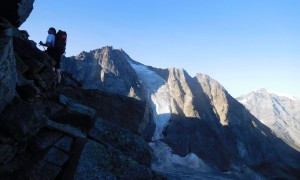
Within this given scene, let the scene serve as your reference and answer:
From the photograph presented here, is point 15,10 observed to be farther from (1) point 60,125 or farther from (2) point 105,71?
(2) point 105,71

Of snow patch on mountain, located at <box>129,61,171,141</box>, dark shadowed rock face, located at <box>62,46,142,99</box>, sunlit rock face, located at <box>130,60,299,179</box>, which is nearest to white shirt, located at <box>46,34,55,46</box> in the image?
sunlit rock face, located at <box>130,60,299,179</box>

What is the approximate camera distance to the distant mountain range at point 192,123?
73606mm

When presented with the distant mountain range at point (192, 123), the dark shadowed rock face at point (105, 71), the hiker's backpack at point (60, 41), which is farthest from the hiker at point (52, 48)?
the dark shadowed rock face at point (105, 71)

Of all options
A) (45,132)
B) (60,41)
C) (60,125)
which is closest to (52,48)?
(60,41)

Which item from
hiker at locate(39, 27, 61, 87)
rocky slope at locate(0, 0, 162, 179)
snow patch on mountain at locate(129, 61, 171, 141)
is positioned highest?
snow patch on mountain at locate(129, 61, 171, 141)

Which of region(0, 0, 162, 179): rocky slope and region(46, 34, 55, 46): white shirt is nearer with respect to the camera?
region(0, 0, 162, 179): rocky slope

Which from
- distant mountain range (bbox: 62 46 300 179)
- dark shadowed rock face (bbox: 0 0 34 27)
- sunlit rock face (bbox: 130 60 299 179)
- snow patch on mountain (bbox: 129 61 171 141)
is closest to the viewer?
dark shadowed rock face (bbox: 0 0 34 27)

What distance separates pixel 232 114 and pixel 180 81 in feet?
67.9

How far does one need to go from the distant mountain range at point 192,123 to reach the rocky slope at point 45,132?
163 feet

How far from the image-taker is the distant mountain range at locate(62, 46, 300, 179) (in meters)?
73.6

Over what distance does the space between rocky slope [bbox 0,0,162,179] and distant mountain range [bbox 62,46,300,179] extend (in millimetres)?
49671

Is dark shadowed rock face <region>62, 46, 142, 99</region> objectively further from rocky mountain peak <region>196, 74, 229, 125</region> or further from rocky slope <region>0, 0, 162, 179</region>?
rocky slope <region>0, 0, 162, 179</region>

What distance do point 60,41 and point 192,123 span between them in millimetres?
67869

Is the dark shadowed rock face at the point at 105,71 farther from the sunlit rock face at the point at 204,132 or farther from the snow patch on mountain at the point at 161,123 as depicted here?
the sunlit rock face at the point at 204,132
